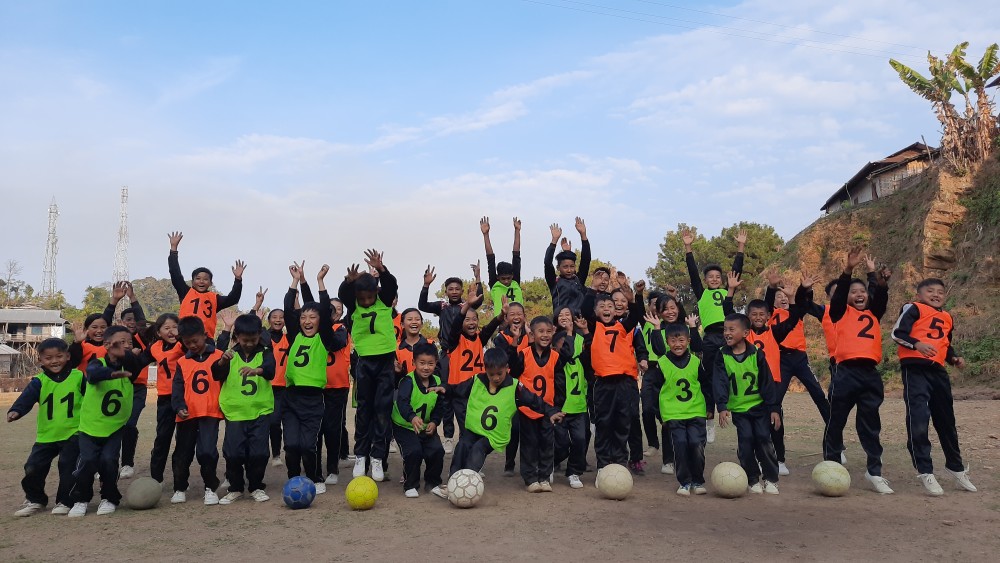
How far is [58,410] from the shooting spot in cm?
666

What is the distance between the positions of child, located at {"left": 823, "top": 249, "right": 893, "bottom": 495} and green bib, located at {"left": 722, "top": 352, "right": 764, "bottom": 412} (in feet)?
2.85

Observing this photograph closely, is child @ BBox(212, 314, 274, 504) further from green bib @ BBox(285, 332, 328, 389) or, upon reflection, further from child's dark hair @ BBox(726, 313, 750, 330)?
child's dark hair @ BBox(726, 313, 750, 330)

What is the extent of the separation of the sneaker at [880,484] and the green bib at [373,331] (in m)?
5.00

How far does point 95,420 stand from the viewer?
6.57 m

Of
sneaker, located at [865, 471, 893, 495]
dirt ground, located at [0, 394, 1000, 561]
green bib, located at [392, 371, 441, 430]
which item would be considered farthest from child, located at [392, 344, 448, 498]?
sneaker, located at [865, 471, 893, 495]

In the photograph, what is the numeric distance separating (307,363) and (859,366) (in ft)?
18.3

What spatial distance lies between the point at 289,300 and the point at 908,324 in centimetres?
638

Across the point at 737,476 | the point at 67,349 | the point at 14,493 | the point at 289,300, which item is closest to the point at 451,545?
the point at 737,476

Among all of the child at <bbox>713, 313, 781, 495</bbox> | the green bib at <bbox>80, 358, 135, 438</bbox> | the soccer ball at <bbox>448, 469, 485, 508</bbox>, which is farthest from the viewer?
the child at <bbox>713, 313, 781, 495</bbox>

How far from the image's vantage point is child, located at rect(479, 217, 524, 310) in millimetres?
9648

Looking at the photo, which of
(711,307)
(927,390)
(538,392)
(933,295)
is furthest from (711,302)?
(538,392)

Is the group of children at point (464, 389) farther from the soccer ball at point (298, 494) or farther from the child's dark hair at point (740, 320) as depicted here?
the soccer ball at point (298, 494)

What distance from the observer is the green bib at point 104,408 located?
6.55 meters

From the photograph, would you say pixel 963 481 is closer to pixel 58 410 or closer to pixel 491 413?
pixel 491 413
